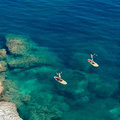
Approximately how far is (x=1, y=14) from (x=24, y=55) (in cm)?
2590

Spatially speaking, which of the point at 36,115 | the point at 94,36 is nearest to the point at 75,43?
the point at 94,36

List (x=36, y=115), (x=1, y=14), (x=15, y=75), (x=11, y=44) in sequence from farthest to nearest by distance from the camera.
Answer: (x=1, y=14) → (x=11, y=44) → (x=15, y=75) → (x=36, y=115)

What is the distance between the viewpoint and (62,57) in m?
50.1

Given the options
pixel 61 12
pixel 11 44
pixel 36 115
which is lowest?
pixel 36 115

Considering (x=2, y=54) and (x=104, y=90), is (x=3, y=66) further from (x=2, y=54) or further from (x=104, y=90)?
(x=104, y=90)

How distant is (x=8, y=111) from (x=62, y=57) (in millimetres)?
22042

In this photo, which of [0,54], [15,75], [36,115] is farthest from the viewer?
[0,54]

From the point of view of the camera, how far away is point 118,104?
38.7 metres

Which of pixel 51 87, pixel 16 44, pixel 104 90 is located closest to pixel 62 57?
pixel 51 87

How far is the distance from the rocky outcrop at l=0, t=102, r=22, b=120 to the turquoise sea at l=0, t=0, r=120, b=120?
185 centimetres

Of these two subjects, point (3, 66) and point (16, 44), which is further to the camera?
point (16, 44)

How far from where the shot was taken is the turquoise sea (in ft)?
124

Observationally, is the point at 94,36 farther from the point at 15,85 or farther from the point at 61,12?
the point at 15,85

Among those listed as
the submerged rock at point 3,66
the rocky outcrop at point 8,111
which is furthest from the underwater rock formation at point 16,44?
the rocky outcrop at point 8,111
